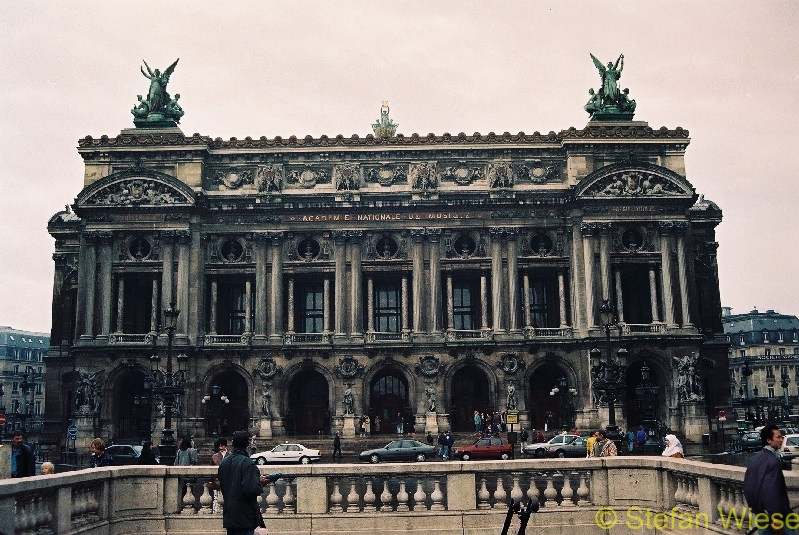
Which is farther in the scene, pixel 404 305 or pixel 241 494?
pixel 404 305

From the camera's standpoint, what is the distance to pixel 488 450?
4931 centimetres

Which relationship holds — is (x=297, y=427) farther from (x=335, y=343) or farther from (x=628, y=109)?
(x=628, y=109)

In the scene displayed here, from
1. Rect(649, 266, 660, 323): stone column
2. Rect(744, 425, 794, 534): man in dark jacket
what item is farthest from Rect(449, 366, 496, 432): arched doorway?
Rect(744, 425, 794, 534): man in dark jacket

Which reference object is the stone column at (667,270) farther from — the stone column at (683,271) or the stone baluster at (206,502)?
the stone baluster at (206,502)

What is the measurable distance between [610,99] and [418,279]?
20575mm

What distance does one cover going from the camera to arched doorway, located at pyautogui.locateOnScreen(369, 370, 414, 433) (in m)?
63.2

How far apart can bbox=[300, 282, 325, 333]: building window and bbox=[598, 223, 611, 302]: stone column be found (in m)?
19.9

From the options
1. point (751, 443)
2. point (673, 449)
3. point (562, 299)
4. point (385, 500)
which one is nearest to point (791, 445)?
point (751, 443)

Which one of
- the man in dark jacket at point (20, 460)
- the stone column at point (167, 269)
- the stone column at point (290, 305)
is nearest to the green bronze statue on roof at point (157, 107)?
the stone column at point (167, 269)

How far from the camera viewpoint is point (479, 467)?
1750 cm

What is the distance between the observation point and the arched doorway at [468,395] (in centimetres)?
6322

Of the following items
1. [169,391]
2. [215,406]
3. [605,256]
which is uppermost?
[605,256]

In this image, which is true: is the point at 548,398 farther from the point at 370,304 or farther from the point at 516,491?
the point at 516,491

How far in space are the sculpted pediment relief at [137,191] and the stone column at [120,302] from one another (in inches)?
210
